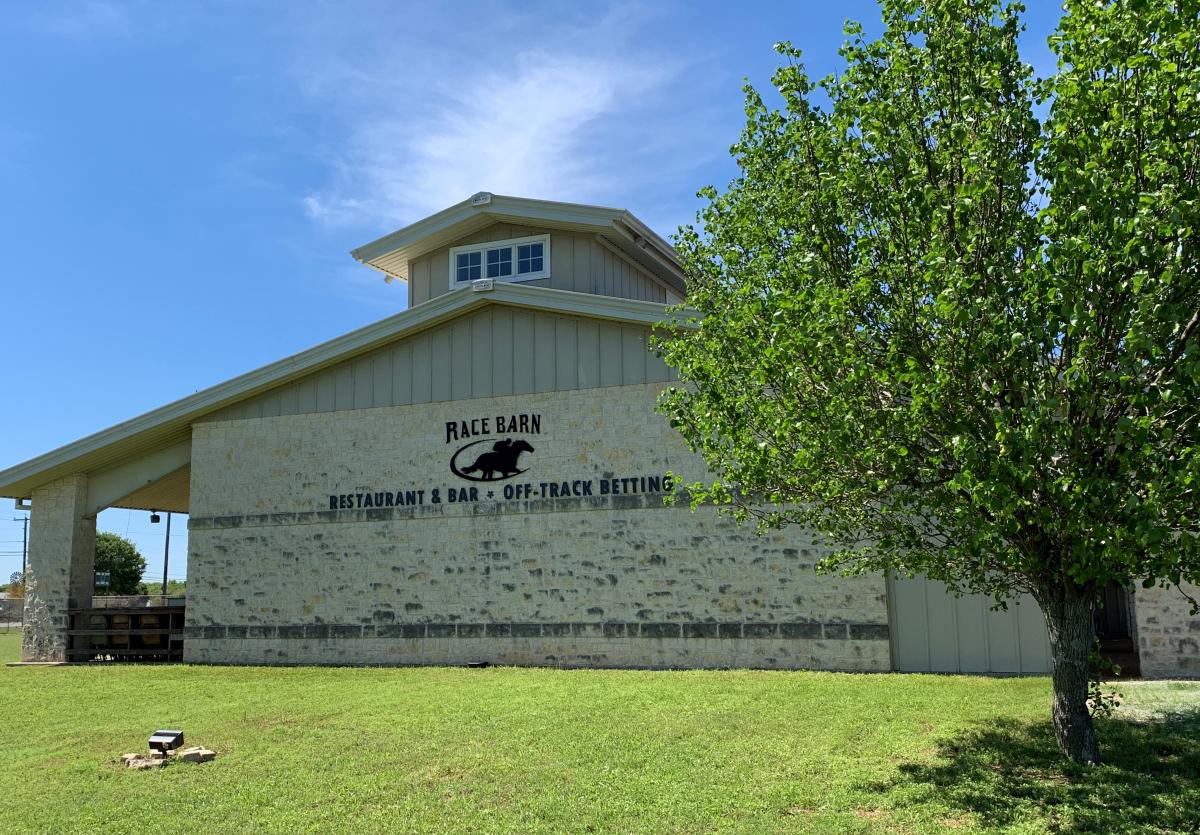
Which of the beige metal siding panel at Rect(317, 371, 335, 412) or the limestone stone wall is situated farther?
the beige metal siding panel at Rect(317, 371, 335, 412)

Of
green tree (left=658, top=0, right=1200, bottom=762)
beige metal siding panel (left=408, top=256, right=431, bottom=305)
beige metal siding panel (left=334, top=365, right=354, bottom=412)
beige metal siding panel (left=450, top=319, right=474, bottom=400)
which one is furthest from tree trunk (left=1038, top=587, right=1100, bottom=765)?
beige metal siding panel (left=408, top=256, right=431, bottom=305)

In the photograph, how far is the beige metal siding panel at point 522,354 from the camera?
60.5 feet

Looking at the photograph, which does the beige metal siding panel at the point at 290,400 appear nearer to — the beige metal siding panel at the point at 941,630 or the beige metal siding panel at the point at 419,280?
the beige metal siding panel at the point at 419,280

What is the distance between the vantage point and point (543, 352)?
1836cm

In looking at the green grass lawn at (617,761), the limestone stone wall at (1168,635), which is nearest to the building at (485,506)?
the limestone stone wall at (1168,635)

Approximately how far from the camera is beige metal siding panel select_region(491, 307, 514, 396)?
18656 millimetres

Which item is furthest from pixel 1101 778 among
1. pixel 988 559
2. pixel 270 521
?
pixel 270 521

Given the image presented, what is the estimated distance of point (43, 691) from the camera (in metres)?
15.5

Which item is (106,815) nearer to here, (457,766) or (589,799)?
(457,766)

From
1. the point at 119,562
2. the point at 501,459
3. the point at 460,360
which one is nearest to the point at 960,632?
the point at 501,459

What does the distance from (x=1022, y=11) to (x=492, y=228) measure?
551 inches

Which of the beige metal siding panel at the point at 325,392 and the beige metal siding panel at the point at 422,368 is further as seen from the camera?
the beige metal siding panel at the point at 325,392

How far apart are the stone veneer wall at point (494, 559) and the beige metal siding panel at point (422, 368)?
1.11 ft

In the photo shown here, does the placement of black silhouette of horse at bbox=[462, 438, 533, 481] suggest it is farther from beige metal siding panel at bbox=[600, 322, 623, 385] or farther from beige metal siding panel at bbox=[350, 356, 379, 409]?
beige metal siding panel at bbox=[350, 356, 379, 409]
